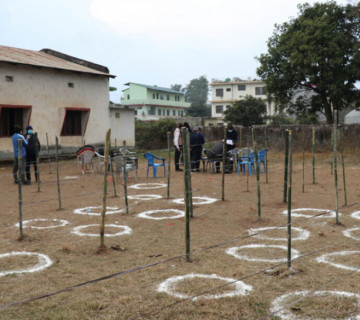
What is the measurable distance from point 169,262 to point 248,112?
2993 cm

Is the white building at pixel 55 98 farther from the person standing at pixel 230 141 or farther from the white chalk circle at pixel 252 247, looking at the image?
the white chalk circle at pixel 252 247

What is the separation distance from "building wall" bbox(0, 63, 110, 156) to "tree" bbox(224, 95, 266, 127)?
14867 millimetres

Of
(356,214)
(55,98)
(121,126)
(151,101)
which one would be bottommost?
(356,214)

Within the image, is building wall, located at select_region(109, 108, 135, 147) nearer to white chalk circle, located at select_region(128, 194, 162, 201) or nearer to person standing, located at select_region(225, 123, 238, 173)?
person standing, located at select_region(225, 123, 238, 173)

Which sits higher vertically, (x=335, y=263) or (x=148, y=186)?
(x=148, y=186)

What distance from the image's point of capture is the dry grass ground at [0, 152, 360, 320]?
3936mm

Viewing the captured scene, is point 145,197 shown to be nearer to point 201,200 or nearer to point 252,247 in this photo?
point 201,200

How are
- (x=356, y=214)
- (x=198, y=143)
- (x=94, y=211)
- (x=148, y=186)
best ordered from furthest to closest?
(x=198, y=143) < (x=148, y=186) < (x=94, y=211) < (x=356, y=214)

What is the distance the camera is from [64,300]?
4.17 m

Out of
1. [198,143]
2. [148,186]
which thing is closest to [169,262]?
[148,186]

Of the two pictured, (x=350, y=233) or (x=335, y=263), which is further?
(x=350, y=233)

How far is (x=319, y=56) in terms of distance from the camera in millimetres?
21359

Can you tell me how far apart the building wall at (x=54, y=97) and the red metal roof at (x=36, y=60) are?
0.97ft

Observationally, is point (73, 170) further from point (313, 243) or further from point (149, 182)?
point (313, 243)
